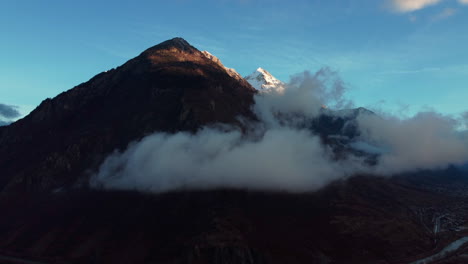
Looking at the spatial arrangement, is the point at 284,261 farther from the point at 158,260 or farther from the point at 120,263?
the point at 120,263

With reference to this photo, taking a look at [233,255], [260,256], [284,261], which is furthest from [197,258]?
[284,261]

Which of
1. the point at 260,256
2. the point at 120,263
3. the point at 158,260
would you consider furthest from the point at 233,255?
the point at 120,263

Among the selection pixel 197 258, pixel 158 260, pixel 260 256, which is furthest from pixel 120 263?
pixel 260 256

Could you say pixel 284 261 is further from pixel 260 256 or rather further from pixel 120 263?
pixel 120 263

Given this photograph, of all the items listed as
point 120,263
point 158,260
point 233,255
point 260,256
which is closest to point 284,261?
point 260,256

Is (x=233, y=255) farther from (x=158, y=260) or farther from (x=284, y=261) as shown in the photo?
(x=158, y=260)

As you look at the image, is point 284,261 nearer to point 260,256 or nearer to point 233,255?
point 260,256
